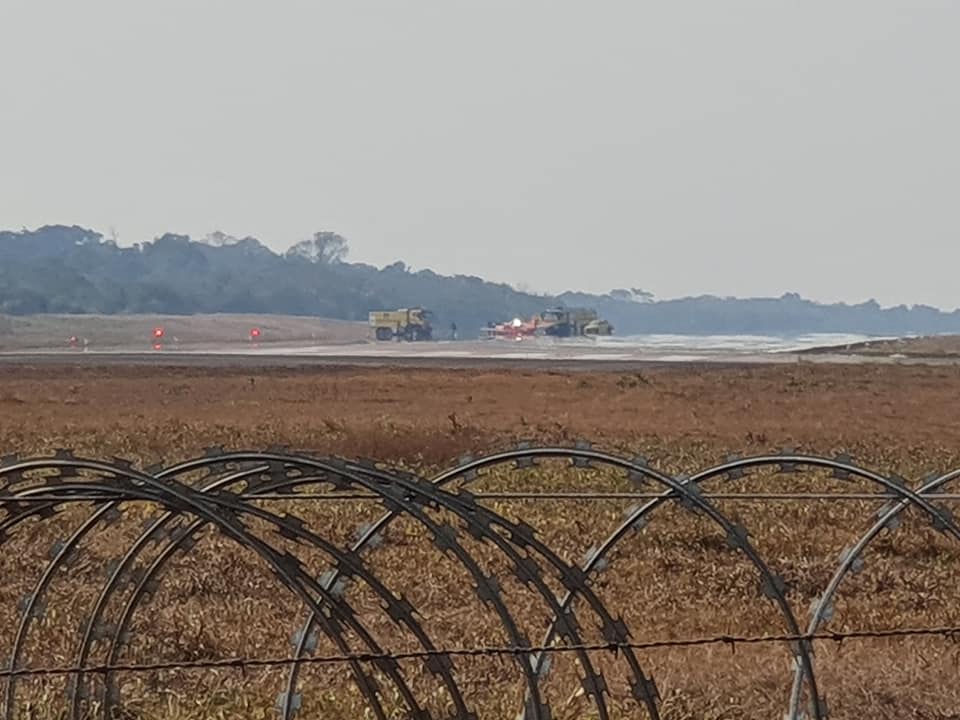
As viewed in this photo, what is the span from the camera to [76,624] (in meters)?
10.5

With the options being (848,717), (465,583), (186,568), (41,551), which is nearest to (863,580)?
(465,583)

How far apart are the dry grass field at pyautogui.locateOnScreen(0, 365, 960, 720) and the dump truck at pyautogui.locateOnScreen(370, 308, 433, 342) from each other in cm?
6681

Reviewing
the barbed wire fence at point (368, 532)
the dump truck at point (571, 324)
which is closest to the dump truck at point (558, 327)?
the dump truck at point (571, 324)

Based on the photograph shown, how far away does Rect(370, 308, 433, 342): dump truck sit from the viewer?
315 feet

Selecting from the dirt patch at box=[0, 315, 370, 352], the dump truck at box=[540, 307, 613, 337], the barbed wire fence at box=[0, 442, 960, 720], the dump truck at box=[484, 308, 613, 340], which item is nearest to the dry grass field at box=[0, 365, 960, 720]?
the barbed wire fence at box=[0, 442, 960, 720]

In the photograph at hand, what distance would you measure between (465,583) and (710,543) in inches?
122

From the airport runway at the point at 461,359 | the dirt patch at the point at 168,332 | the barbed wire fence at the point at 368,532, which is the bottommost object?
the dirt patch at the point at 168,332

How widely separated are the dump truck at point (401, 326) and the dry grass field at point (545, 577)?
66805 mm

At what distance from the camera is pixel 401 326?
9612cm

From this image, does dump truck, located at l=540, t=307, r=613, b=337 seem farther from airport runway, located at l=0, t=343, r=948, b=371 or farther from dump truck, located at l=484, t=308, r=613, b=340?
airport runway, located at l=0, t=343, r=948, b=371

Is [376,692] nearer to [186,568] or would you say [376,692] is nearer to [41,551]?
[186,568]

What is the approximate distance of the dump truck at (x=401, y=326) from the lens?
3784 inches

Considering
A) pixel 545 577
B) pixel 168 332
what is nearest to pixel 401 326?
pixel 168 332

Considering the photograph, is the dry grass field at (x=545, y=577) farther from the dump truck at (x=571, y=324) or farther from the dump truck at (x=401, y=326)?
the dump truck at (x=571, y=324)
